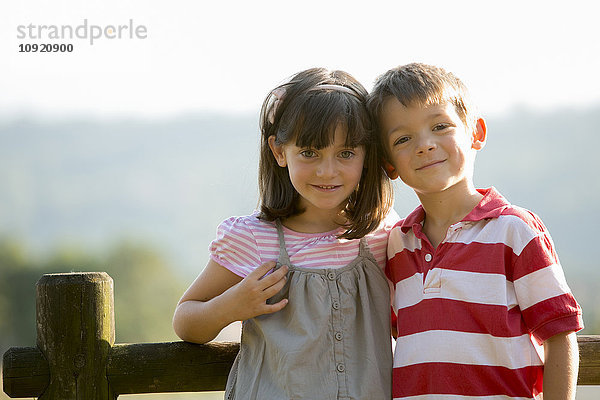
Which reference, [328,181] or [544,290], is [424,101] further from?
[544,290]

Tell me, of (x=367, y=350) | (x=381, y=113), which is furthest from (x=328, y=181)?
(x=367, y=350)

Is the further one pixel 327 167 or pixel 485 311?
pixel 327 167

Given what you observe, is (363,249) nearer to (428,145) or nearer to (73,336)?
(428,145)

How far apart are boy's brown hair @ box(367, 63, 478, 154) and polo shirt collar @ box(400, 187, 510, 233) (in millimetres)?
221

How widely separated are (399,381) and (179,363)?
66 cm

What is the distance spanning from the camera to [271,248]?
7.02ft

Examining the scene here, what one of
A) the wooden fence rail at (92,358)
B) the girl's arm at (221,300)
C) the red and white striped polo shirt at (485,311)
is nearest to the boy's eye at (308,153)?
the girl's arm at (221,300)

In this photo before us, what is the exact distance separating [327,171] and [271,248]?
0.95 feet

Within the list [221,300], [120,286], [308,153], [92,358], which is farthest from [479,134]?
[120,286]

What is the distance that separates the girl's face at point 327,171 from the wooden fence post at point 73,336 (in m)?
0.69

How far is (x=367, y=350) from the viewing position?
2.02 meters

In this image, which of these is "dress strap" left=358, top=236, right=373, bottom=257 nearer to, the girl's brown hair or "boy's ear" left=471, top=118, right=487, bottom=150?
the girl's brown hair

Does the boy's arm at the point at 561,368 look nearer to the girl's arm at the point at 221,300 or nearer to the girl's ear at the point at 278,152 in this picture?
the girl's arm at the point at 221,300

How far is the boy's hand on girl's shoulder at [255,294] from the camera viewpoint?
201cm
